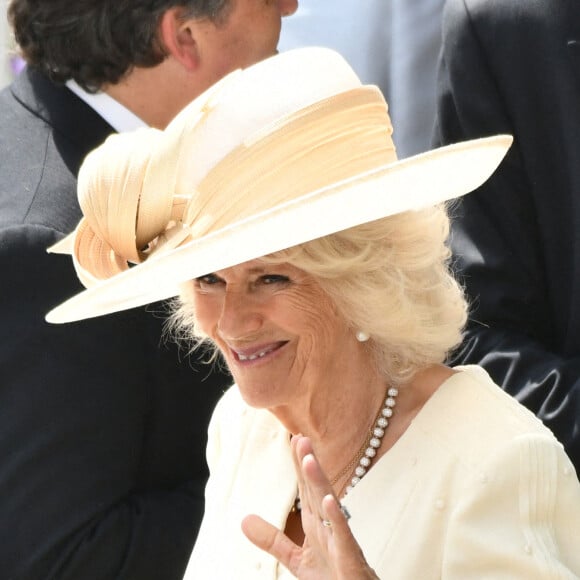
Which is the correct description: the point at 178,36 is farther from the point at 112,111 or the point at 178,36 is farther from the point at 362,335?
the point at 362,335

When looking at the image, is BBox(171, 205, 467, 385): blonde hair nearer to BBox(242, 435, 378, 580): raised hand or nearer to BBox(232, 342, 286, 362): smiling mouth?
BBox(232, 342, 286, 362): smiling mouth

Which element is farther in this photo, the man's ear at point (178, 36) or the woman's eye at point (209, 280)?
the man's ear at point (178, 36)

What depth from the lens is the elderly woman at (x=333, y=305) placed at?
210 cm

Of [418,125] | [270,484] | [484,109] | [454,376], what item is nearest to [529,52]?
[484,109]

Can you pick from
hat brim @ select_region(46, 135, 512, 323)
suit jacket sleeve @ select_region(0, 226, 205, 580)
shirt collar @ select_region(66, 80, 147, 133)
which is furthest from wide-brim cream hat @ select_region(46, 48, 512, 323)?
shirt collar @ select_region(66, 80, 147, 133)

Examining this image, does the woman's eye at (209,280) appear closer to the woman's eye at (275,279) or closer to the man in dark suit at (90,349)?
the woman's eye at (275,279)

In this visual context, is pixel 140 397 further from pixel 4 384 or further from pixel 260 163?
pixel 260 163

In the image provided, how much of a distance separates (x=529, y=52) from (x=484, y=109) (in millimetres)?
146

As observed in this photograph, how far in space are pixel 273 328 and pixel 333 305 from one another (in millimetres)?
114

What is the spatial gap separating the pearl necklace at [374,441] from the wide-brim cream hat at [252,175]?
373 mm

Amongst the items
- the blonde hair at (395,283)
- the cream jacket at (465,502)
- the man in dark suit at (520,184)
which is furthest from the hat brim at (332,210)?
the man in dark suit at (520,184)

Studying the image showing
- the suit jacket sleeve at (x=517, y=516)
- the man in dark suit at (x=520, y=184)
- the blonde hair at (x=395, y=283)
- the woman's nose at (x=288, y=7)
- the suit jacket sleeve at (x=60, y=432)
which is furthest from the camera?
the woman's nose at (x=288, y=7)

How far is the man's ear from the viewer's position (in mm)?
3135

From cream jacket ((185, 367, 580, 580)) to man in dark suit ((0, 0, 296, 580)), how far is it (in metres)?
0.43
